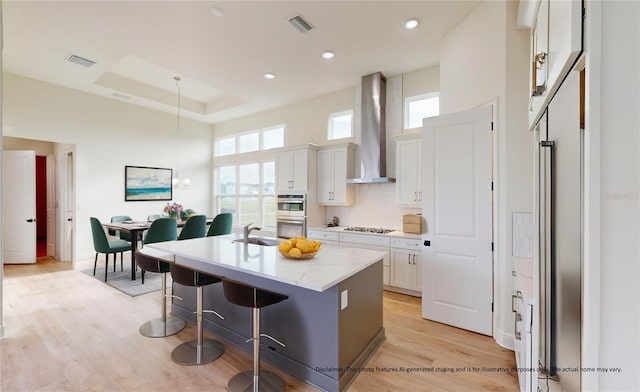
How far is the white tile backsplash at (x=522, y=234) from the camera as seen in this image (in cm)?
250

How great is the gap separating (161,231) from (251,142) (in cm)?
323

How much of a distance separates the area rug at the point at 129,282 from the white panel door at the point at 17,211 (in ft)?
5.11

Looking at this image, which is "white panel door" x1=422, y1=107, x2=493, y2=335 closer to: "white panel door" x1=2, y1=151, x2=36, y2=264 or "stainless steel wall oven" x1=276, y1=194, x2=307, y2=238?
"stainless steel wall oven" x1=276, y1=194, x2=307, y2=238

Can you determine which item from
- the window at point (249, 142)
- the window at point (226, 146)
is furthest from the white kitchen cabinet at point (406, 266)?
the window at point (226, 146)

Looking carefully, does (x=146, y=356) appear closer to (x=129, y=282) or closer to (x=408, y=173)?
(x=129, y=282)

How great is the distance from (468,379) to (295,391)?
132cm

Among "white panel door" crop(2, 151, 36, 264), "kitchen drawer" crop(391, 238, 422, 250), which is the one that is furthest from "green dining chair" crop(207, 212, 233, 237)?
"white panel door" crop(2, 151, 36, 264)

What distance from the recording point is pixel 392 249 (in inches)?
157

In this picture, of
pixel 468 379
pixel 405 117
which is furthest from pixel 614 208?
pixel 405 117

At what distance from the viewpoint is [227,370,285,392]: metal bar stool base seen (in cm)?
200

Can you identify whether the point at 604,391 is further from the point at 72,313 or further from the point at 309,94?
the point at 309,94

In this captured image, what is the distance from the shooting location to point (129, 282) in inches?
171

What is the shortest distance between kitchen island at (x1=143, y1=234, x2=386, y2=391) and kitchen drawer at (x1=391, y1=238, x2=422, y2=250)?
4.46 feet

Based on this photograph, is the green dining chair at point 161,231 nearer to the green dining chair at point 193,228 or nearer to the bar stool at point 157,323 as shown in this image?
the green dining chair at point 193,228
